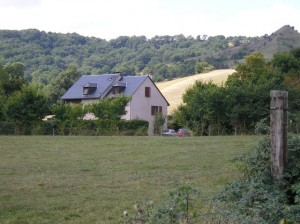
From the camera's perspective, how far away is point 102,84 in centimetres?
5947

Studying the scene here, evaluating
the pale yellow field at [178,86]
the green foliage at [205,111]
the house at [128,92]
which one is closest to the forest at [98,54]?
the pale yellow field at [178,86]

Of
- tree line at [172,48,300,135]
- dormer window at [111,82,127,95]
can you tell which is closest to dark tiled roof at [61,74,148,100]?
dormer window at [111,82,127,95]

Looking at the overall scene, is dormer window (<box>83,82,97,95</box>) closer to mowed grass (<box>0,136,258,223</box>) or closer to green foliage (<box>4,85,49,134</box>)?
green foliage (<box>4,85,49,134</box>)

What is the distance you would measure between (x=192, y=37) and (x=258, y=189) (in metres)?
156

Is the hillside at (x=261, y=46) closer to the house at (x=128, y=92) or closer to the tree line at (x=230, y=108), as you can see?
the house at (x=128, y=92)

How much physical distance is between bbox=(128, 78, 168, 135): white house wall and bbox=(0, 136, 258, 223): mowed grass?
34.9m

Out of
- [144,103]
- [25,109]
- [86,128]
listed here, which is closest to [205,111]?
[86,128]

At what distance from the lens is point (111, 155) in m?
18.6

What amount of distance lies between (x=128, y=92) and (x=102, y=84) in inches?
184

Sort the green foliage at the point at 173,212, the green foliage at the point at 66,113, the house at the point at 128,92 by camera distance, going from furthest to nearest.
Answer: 1. the house at the point at 128,92
2. the green foliage at the point at 66,113
3. the green foliage at the point at 173,212

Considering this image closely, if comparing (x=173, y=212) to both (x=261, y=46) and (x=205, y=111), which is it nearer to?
(x=205, y=111)

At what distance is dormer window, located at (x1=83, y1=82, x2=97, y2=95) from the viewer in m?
58.5

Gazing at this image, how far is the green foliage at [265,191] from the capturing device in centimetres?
567

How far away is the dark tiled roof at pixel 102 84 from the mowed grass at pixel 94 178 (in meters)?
36.5
